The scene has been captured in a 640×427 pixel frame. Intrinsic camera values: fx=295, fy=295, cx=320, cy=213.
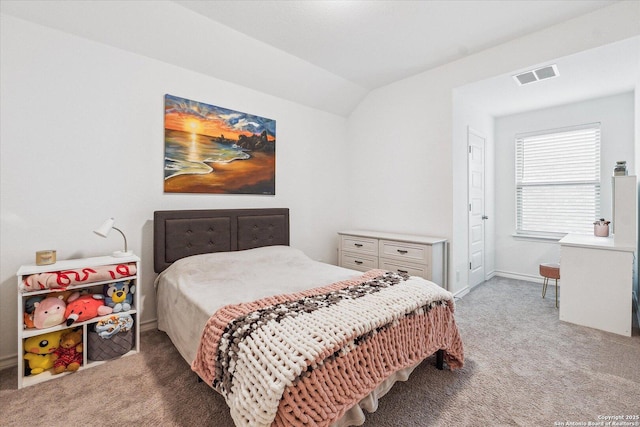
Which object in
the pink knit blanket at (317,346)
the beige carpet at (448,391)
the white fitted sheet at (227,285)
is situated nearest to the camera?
the pink knit blanket at (317,346)

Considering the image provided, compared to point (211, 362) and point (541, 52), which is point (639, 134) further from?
point (211, 362)

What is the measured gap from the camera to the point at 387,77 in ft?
12.7

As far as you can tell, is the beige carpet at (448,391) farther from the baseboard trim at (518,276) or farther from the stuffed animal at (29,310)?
the baseboard trim at (518,276)

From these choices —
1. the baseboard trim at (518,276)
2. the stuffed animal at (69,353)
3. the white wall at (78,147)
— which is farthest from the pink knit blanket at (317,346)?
the baseboard trim at (518,276)

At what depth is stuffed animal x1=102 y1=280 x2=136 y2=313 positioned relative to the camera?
7.45ft

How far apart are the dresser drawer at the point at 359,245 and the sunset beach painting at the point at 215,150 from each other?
A: 126 centimetres

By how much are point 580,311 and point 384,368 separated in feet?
8.16

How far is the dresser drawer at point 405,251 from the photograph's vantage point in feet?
10.8

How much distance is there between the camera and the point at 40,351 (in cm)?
203

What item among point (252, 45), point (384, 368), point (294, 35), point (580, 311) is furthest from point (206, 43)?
point (580, 311)

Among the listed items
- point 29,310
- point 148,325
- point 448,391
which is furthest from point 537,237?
point 29,310

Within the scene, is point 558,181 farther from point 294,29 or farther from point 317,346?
point 317,346

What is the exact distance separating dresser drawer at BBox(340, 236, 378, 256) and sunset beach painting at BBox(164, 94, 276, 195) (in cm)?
126

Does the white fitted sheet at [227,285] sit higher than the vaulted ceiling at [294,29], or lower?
lower
